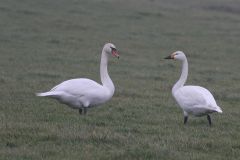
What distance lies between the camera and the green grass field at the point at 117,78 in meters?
4.92

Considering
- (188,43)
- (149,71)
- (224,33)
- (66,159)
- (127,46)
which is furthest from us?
(224,33)

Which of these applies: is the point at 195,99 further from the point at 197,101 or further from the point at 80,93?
the point at 80,93

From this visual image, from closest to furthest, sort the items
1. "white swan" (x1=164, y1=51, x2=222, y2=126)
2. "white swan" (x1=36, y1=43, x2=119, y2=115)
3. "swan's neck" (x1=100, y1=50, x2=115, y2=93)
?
"white swan" (x1=164, y1=51, x2=222, y2=126) → "white swan" (x1=36, y1=43, x2=119, y2=115) → "swan's neck" (x1=100, y1=50, x2=115, y2=93)

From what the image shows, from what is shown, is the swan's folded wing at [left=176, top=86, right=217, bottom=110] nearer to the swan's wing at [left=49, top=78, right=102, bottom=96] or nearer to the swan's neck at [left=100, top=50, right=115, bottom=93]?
the swan's neck at [left=100, top=50, right=115, bottom=93]

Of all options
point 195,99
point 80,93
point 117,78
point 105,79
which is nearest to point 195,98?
point 195,99

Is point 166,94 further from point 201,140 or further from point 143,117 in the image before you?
point 201,140

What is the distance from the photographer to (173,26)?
2595 centimetres

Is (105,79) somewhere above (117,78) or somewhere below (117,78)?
above

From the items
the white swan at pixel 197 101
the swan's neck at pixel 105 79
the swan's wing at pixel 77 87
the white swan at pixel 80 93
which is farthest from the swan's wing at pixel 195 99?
the swan's wing at pixel 77 87

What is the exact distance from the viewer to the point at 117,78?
37.7ft

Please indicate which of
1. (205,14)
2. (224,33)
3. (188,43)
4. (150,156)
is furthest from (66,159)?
(205,14)

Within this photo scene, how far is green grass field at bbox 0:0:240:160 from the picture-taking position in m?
4.92

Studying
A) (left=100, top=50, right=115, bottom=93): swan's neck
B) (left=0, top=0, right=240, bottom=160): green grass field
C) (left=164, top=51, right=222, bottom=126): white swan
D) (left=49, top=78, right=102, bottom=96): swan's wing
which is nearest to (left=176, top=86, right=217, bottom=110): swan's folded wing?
(left=164, top=51, right=222, bottom=126): white swan

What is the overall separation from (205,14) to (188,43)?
12.2 m
